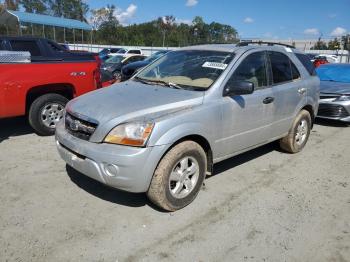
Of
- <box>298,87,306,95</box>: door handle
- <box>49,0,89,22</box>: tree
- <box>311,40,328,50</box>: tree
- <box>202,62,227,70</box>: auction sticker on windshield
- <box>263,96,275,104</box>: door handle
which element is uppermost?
<box>49,0,89,22</box>: tree

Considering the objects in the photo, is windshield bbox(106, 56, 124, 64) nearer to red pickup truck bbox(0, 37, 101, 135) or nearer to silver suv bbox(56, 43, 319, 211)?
red pickup truck bbox(0, 37, 101, 135)

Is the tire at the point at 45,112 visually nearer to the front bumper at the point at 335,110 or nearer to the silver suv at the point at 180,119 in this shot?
the silver suv at the point at 180,119

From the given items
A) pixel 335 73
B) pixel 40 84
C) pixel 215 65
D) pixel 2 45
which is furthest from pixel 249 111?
pixel 335 73

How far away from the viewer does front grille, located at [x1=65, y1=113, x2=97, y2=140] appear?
358cm

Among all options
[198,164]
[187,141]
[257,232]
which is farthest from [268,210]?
[187,141]

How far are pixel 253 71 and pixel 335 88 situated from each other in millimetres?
4827

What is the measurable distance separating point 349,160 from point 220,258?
12.3 ft

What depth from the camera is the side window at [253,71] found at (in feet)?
14.3

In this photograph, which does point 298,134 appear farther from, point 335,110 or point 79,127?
point 79,127

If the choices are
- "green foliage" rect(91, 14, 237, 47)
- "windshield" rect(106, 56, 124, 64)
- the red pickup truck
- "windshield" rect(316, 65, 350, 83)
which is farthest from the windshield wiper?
"green foliage" rect(91, 14, 237, 47)

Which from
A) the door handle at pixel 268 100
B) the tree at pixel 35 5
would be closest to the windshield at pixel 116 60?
the door handle at pixel 268 100

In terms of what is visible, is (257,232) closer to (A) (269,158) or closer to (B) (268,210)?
(B) (268,210)

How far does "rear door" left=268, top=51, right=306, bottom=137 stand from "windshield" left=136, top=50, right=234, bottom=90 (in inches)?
36.7

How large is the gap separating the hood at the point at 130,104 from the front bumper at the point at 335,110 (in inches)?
211
